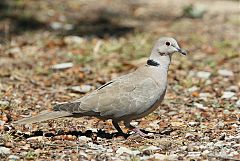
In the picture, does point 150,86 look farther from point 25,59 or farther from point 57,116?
point 25,59

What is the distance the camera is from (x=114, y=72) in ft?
31.2

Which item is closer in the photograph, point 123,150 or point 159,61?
point 123,150

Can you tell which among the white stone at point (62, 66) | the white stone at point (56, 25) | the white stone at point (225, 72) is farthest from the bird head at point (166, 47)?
the white stone at point (56, 25)

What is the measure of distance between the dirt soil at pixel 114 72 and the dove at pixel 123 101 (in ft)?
0.73

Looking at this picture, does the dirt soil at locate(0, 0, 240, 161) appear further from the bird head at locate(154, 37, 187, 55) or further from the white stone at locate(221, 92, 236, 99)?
the bird head at locate(154, 37, 187, 55)

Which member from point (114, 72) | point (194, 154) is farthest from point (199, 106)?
point (194, 154)

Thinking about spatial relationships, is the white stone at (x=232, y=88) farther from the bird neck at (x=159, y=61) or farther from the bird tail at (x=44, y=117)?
the bird tail at (x=44, y=117)

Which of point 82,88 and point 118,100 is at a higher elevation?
point 118,100

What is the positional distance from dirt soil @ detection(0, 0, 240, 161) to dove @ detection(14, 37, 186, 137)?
22cm

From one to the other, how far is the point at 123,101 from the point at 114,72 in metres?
3.47

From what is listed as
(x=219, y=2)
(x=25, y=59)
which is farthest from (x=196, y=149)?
(x=219, y=2)

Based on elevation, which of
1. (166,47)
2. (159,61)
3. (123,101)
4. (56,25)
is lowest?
(123,101)

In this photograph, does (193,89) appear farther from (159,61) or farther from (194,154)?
(194,154)

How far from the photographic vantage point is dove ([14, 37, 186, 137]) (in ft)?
19.5
